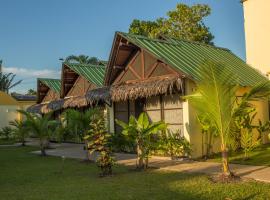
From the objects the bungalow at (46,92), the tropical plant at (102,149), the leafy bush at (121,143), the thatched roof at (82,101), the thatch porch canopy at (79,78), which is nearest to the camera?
the tropical plant at (102,149)

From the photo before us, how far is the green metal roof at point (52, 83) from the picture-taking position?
1024 inches

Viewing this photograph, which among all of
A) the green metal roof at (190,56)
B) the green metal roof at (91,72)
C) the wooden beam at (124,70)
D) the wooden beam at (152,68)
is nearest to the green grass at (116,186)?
the green metal roof at (190,56)

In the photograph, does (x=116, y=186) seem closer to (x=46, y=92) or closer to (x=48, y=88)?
(x=48, y=88)

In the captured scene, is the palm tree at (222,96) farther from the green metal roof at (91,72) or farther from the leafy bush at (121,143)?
the green metal roof at (91,72)

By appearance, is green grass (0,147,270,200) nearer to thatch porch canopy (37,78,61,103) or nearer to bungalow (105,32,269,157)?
bungalow (105,32,269,157)

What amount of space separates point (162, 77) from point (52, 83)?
47.6 ft

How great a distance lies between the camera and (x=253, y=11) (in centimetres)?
1914

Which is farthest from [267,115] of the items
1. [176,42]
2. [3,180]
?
[3,180]

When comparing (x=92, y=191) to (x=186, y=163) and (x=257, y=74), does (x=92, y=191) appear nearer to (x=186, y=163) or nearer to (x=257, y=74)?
(x=186, y=163)

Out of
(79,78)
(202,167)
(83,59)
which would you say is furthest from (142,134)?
(83,59)

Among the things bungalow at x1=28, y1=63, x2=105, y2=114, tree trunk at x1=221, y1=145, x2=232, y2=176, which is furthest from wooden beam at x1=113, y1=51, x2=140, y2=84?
tree trunk at x1=221, y1=145, x2=232, y2=176

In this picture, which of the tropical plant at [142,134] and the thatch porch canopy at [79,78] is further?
the thatch porch canopy at [79,78]

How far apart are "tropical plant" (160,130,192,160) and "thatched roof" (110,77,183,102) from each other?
170cm

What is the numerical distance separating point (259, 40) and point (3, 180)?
14373mm
